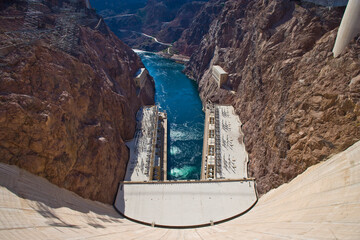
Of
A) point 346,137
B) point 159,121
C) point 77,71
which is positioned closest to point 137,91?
point 159,121

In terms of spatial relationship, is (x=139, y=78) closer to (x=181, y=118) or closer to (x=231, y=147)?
(x=181, y=118)

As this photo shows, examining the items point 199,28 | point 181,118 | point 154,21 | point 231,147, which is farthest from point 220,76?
point 154,21

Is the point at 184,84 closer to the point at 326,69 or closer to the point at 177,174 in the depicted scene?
the point at 177,174

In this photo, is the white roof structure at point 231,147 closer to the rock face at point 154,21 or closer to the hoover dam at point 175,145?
the hoover dam at point 175,145

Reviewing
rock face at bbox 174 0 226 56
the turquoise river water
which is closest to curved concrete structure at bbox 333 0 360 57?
the turquoise river water

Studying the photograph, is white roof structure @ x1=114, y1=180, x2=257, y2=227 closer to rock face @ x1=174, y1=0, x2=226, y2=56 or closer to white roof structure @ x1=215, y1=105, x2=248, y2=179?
white roof structure @ x1=215, y1=105, x2=248, y2=179

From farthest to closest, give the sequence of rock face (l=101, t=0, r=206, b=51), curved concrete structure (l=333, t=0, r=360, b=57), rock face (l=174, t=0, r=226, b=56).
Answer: rock face (l=101, t=0, r=206, b=51) < rock face (l=174, t=0, r=226, b=56) < curved concrete structure (l=333, t=0, r=360, b=57)

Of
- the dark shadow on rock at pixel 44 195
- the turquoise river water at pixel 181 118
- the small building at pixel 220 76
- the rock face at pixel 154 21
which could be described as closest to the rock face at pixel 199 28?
the rock face at pixel 154 21
